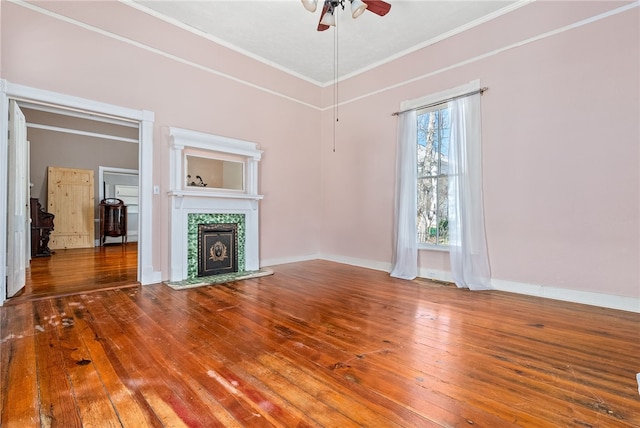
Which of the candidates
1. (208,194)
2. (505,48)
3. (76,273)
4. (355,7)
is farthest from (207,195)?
(505,48)

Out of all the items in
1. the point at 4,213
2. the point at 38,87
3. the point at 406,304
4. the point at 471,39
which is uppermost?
the point at 471,39

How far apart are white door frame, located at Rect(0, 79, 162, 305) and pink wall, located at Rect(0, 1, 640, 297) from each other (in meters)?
0.11

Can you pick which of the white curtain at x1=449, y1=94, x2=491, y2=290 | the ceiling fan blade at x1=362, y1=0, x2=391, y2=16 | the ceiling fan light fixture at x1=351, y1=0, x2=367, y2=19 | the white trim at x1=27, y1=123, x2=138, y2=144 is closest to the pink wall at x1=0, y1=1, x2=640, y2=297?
the white curtain at x1=449, y1=94, x2=491, y2=290

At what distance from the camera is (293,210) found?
5641 mm

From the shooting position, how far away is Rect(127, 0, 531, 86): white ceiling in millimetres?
3695

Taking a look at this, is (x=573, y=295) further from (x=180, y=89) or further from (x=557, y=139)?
(x=180, y=89)

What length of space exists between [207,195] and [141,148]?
40.0 inches

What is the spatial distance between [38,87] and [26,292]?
2320 mm

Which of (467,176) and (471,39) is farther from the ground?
(471,39)

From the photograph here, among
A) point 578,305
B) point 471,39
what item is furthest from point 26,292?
point 471,39

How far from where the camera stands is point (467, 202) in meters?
3.88

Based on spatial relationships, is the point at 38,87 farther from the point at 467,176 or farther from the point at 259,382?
the point at 467,176

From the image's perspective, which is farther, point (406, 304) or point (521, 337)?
point (406, 304)

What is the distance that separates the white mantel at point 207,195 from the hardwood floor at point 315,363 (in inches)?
41.2
